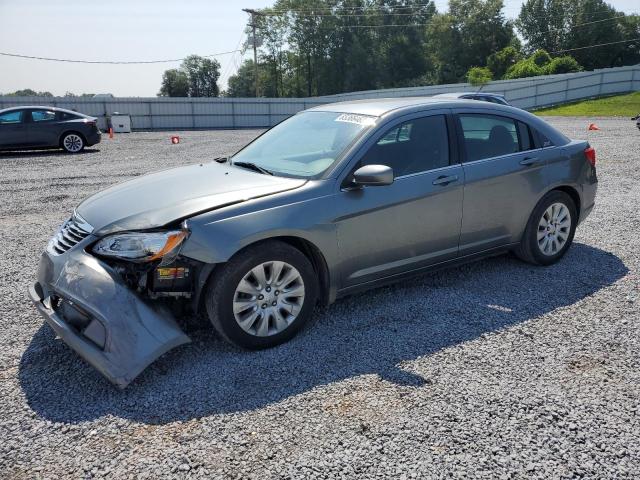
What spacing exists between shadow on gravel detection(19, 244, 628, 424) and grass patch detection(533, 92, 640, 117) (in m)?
28.7

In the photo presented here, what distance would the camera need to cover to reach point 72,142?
16.1 meters

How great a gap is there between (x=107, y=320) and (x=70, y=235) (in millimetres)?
910

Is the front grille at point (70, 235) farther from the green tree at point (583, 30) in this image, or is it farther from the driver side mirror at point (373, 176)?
the green tree at point (583, 30)

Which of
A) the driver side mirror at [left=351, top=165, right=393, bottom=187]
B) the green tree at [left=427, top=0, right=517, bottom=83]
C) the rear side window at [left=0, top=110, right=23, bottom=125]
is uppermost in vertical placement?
the green tree at [left=427, top=0, right=517, bottom=83]

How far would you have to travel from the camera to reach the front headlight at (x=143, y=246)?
10.6 ft

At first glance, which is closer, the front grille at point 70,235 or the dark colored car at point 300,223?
Result: the dark colored car at point 300,223

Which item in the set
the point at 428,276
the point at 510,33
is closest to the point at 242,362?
the point at 428,276

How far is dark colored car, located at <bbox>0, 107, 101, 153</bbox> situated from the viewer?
49.0ft

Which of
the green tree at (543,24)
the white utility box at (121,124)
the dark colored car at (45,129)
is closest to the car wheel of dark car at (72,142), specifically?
the dark colored car at (45,129)

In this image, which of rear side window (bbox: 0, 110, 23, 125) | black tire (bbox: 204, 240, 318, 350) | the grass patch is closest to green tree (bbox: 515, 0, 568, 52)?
the grass patch

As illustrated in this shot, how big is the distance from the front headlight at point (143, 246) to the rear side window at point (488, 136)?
8.68 feet

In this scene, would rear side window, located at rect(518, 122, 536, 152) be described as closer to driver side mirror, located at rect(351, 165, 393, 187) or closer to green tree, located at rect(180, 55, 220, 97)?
driver side mirror, located at rect(351, 165, 393, 187)

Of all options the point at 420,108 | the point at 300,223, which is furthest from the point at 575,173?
the point at 300,223

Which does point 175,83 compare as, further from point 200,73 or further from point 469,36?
point 469,36
